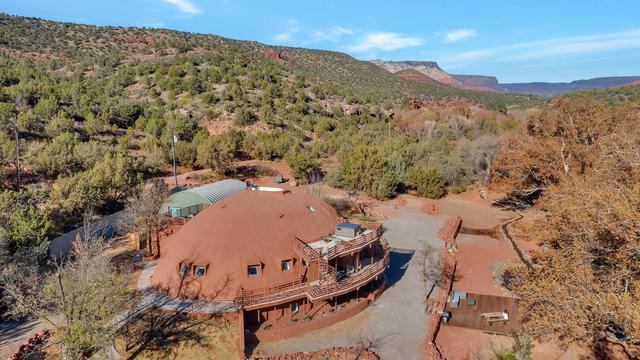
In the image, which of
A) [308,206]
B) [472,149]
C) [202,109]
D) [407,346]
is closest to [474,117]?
[472,149]

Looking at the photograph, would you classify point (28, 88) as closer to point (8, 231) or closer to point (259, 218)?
point (8, 231)

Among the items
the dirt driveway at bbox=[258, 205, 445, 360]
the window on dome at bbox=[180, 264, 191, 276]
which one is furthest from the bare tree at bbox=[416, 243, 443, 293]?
the window on dome at bbox=[180, 264, 191, 276]

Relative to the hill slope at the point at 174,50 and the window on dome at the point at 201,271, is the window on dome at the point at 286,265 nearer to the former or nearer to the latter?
the window on dome at the point at 201,271

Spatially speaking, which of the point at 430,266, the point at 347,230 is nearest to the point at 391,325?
the point at 347,230

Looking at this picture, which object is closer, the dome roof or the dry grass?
the dry grass

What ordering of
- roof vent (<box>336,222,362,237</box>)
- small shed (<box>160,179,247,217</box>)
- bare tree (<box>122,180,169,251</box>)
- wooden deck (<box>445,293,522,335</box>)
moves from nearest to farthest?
wooden deck (<box>445,293,522,335</box>), roof vent (<box>336,222,362,237</box>), bare tree (<box>122,180,169,251</box>), small shed (<box>160,179,247,217</box>)

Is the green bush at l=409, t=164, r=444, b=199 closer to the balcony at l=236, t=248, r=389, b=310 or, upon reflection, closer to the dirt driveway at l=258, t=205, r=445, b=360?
the dirt driveway at l=258, t=205, r=445, b=360

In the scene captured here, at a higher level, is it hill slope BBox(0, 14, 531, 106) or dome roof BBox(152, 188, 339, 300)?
hill slope BBox(0, 14, 531, 106)

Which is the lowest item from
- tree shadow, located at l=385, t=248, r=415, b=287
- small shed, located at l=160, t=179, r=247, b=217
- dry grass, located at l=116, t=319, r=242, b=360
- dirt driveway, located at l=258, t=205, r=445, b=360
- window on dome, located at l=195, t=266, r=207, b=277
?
dirt driveway, located at l=258, t=205, r=445, b=360
